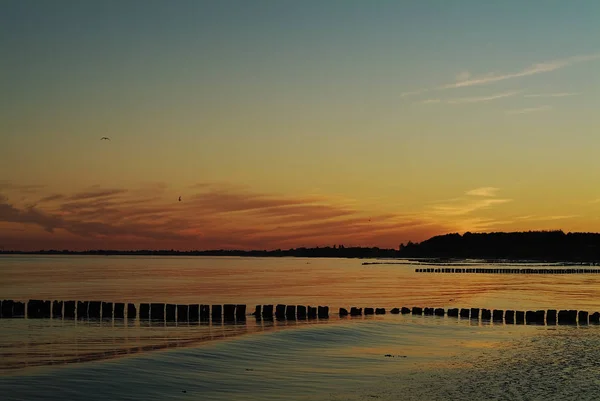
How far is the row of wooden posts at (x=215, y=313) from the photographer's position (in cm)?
3694

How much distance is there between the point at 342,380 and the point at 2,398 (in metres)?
8.79

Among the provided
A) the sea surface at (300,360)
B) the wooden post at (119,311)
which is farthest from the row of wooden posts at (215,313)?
the sea surface at (300,360)

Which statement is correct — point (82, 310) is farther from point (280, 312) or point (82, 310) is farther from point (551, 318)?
point (551, 318)

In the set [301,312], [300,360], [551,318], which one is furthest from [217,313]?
[551,318]

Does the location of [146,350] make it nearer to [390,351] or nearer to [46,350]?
[46,350]

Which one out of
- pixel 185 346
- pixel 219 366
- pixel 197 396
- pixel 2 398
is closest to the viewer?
pixel 2 398

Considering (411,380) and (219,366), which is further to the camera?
(219,366)

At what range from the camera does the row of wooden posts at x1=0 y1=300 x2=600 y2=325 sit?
36938 mm

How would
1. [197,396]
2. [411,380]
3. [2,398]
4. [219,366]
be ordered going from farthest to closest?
[219,366] < [411,380] < [197,396] < [2,398]

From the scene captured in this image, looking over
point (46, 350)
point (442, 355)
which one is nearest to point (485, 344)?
point (442, 355)

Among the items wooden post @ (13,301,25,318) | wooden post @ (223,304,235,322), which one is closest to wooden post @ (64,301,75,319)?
wooden post @ (13,301,25,318)

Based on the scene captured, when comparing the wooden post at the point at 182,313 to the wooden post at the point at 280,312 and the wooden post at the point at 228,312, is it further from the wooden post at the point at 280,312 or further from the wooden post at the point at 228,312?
the wooden post at the point at 280,312

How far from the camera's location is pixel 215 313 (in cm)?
3775

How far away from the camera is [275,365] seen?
71.2 feet
